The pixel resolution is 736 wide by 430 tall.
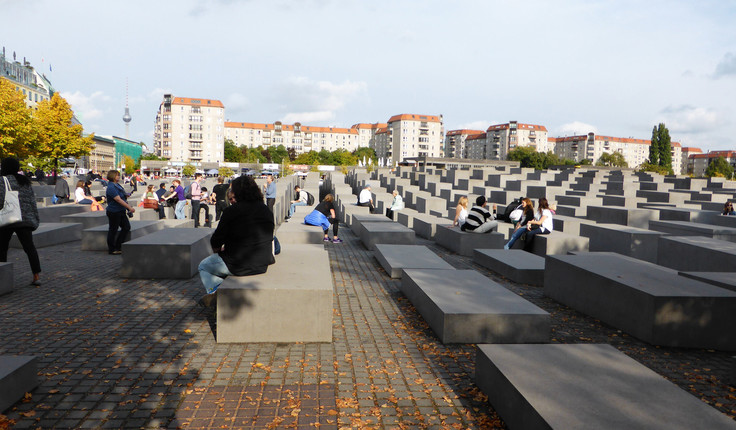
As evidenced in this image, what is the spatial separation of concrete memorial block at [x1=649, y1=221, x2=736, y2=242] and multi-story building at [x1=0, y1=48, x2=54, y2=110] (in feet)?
324

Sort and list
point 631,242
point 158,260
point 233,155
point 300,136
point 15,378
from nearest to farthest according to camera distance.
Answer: point 15,378 < point 158,260 < point 631,242 < point 233,155 < point 300,136

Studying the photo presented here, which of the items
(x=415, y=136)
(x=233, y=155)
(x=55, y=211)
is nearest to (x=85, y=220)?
(x=55, y=211)

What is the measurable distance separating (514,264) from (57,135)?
4171cm

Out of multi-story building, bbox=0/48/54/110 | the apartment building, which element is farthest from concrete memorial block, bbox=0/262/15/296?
the apartment building

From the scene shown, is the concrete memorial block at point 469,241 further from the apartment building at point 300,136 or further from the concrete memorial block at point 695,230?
the apartment building at point 300,136

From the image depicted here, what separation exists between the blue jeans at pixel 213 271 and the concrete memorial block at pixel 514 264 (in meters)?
5.30

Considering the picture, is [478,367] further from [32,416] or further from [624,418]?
[32,416]

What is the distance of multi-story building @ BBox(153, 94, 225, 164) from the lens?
127625mm

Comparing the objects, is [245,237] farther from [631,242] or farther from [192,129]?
[192,129]

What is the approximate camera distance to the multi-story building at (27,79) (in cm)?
8875

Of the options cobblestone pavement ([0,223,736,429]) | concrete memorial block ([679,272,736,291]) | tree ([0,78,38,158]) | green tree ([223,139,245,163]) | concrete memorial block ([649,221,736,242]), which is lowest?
cobblestone pavement ([0,223,736,429])

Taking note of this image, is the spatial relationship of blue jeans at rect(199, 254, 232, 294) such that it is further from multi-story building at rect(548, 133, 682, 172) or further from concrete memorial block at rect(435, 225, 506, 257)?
multi-story building at rect(548, 133, 682, 172)

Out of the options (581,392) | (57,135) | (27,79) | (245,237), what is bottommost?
(581,392)

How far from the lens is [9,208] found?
685 centimetres
